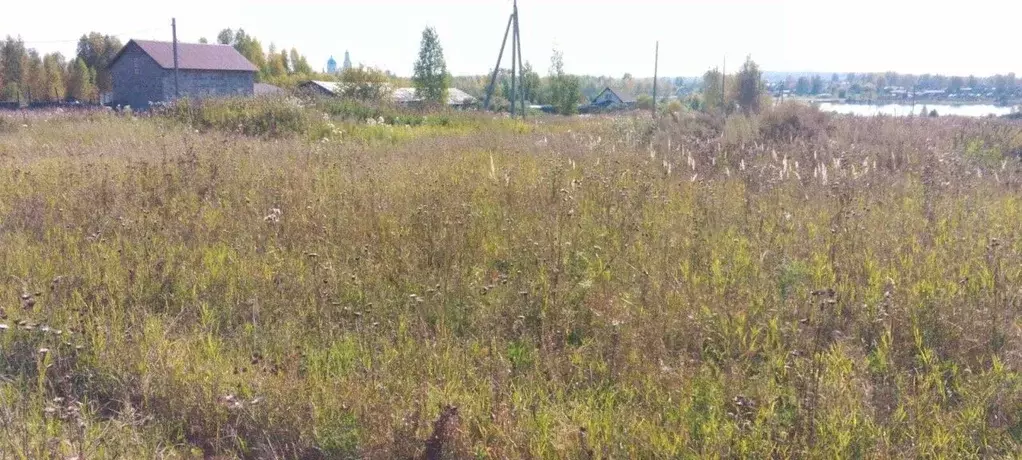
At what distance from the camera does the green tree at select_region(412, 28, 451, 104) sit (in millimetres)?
57906

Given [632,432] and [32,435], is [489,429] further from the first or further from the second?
[32,435]

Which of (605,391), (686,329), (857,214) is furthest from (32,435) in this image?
(857,214)

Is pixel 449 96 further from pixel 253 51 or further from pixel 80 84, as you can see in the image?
pixel 253 51

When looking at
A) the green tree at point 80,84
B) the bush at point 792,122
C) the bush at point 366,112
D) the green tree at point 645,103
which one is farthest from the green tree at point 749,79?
the green tree at point 80,84

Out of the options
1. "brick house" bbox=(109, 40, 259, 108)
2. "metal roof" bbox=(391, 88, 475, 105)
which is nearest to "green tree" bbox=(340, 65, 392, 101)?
"brick house" bbox=(109, 40, 259, 108)

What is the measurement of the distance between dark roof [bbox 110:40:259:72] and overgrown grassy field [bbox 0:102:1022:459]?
46.2 meters

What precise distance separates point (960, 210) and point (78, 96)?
71.1 metres

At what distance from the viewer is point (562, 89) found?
193 feet

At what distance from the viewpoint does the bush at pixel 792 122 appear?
1259 cm

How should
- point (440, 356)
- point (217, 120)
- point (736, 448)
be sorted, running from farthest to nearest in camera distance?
point (217, 120) < point (440, 356) < point (736, 448)

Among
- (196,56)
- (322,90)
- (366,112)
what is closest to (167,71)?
(196,56)

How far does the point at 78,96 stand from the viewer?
6234cm

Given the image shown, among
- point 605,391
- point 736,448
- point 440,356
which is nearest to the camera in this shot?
point 736,448

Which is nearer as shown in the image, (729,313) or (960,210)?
(729,313)
